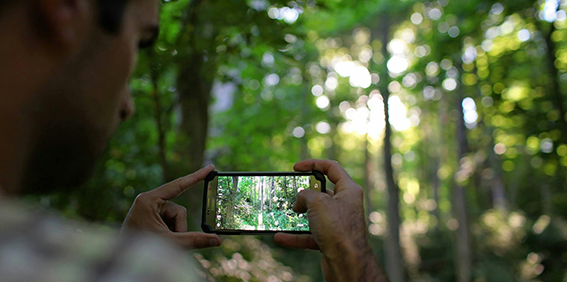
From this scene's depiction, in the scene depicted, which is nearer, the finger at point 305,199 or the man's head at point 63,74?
the man's head at point 63,74

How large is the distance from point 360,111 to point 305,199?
1028cm

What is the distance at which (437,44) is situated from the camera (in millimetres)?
6684

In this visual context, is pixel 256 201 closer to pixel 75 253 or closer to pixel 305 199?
pixel 305 199

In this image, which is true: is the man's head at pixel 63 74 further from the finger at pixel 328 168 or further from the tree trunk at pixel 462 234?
the tree trunk at pixel 462 234

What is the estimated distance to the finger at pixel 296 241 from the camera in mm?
1481

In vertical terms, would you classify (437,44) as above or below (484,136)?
above

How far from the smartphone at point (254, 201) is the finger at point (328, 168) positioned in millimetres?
23

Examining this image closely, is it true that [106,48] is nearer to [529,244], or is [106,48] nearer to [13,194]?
[13,194]

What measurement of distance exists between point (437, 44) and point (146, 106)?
4.96 meters

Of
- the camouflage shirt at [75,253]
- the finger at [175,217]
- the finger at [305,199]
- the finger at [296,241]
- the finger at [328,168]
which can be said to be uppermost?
the finger at [328,168]

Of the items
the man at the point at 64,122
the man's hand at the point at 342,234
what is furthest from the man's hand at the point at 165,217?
the man at the point at 64,122

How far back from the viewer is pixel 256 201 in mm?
1720

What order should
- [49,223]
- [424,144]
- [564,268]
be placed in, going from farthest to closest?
[424,144] < [564,268] < [49,223]

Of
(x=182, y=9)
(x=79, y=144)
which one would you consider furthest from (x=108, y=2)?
(x=182, y=9)
